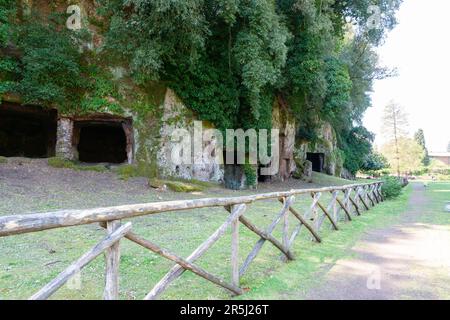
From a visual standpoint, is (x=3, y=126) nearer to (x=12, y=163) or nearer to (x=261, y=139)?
(x=12, y=163)

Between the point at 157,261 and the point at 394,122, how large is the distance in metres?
56.2

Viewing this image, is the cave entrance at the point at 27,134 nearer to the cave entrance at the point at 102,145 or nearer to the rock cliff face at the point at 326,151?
the cave entrance at the point at 102,145

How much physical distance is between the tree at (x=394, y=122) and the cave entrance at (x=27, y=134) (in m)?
49.0

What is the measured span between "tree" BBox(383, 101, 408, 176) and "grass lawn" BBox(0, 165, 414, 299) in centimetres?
5023

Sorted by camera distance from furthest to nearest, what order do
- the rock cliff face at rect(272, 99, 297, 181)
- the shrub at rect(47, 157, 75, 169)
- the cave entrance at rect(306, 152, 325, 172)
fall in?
the cave entrance at rect(306, 152, 325, 172) → the rock cliff face at rect(272, 99, 297, 181) → the shrub at rect(47, 157, 75, 169)

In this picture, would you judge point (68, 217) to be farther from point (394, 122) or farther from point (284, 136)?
point (394, 122)

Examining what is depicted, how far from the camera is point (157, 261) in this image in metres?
5.41

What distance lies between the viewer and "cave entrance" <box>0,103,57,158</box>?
18266 mm

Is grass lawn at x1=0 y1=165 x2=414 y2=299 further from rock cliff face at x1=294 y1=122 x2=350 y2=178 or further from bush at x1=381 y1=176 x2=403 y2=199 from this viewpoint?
rock cliff face at x1=294 y1=122 x2=350 y2=178

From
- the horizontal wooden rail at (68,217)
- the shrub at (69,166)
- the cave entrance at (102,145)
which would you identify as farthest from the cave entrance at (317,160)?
the horizontal wooden rail at (68,217)

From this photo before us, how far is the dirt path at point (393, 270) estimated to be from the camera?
171 inches

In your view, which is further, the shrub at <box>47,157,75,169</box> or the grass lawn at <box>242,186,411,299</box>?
the shrub at <box>47,157,75,169</box>

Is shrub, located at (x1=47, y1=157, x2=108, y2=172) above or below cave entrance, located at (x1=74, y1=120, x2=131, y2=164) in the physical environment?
below

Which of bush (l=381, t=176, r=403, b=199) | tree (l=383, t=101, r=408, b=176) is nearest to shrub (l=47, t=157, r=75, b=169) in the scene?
bush (l=381, t=176, r=403, b=199)
